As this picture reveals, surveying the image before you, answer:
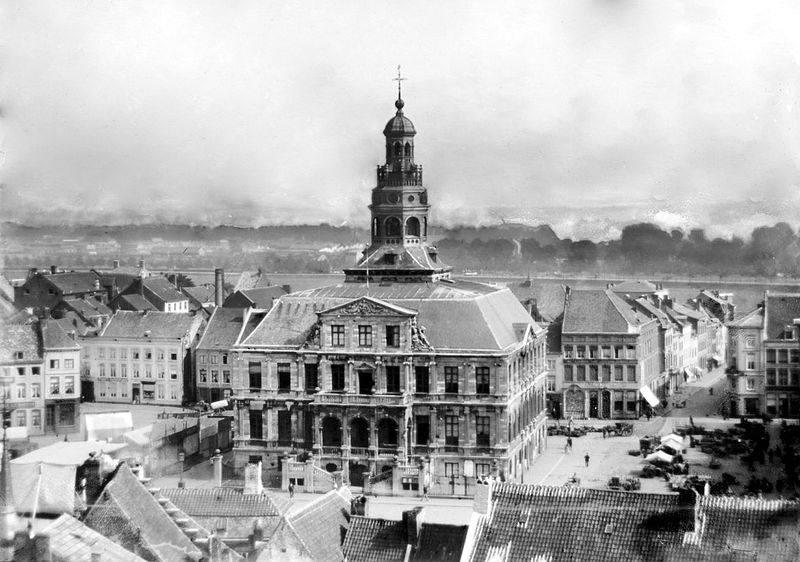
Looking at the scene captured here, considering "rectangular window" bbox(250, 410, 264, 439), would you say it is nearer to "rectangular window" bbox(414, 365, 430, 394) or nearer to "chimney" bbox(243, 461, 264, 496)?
"rectangular window" bbox(414, 365, 430, 394)

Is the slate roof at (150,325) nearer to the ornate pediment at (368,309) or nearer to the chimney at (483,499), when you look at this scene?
the ornate pediment at (368,309)

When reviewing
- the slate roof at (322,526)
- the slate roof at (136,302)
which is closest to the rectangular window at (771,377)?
the slate roof at (322,526)

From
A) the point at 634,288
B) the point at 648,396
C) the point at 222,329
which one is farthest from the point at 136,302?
the point at 648,396

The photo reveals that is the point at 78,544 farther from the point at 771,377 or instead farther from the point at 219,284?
the point at 219,284

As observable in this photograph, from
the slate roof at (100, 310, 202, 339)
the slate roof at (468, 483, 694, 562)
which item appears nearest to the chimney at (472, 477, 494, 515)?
the slate roof at (468, 483, 694, 562)

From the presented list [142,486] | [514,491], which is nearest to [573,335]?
[514,491]
